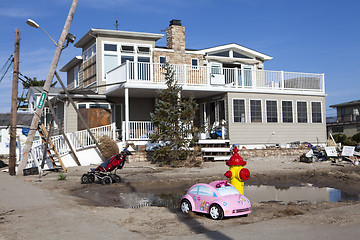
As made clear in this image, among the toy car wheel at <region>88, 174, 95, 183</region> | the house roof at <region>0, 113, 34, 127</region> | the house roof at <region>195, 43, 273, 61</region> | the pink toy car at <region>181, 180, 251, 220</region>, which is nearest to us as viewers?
the pink toy car at <region>181, 180, 251, 220</region>

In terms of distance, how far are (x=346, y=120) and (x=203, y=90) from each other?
3543cm

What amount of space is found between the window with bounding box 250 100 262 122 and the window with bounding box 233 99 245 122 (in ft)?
1.93

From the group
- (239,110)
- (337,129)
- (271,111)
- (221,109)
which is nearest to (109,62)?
(221,109)

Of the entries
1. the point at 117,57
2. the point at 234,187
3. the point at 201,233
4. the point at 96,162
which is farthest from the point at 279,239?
the point at 117,57

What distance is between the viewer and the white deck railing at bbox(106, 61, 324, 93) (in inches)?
805

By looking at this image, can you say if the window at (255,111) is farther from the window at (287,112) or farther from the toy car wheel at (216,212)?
the toy car wheel at (216,212)

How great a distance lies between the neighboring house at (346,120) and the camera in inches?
1878

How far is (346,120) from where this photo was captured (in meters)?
50.4

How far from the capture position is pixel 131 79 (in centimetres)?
2002

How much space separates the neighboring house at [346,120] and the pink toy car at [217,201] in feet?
145

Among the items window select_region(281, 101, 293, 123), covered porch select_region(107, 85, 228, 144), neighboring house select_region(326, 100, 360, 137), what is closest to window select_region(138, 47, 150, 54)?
covered porch select_region(107, 85, 228, 144)

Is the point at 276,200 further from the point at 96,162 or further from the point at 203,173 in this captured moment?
the point at 96,162

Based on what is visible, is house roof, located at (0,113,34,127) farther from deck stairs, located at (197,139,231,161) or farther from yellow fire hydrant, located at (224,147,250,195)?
yellow fire hydrant, located at (224,147,250,195)

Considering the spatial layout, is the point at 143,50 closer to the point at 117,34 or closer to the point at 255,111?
the point at 117,34
